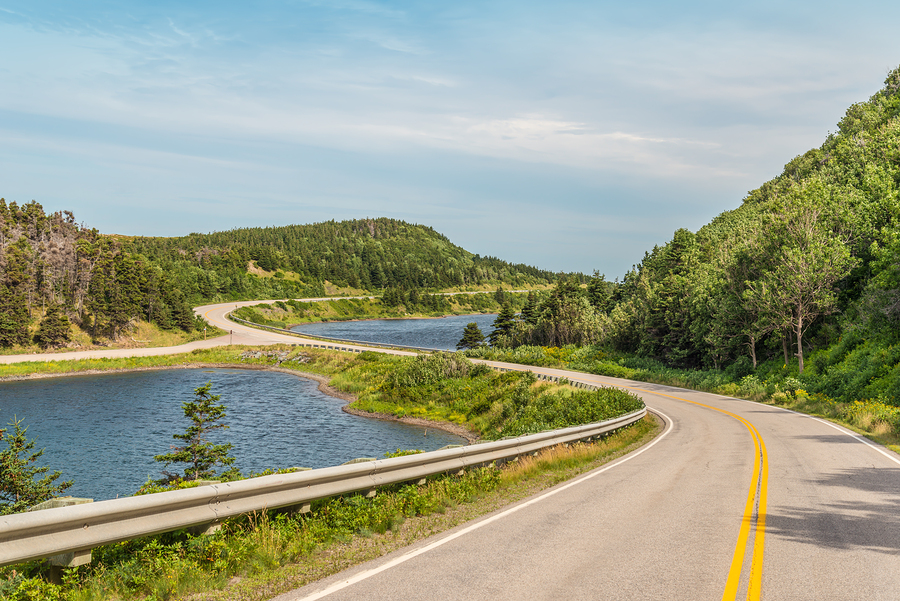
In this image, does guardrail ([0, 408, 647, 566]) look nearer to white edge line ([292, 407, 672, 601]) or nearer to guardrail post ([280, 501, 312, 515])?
guardrail post ([280, 501, 312, 515])

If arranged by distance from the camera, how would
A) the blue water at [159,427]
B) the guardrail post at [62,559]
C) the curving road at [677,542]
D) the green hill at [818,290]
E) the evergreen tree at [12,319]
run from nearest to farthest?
the guardrail post at [62,559]
the curving road at [677,542]
the green hill at [818,290]
the blue water at [159,427]
the evergreen tree at [12,319]

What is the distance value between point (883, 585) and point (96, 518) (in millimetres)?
7963

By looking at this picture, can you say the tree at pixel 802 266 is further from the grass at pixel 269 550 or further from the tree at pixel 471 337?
the tree at pixel 471 337

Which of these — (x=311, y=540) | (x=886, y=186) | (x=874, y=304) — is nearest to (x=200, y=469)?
(x=311, y=540)

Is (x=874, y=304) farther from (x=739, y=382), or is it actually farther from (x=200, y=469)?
(x=200, y=469)

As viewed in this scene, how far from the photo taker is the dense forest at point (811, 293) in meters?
31.7

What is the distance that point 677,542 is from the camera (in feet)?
25.4

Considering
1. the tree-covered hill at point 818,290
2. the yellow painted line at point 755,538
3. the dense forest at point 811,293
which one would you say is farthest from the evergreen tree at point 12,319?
the yellow painted line at point 755,538

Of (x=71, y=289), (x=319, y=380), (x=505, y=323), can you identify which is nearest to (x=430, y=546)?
(x=319, y=380)

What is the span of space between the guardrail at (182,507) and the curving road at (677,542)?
1.48 metres

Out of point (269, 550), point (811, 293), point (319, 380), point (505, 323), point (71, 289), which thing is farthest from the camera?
point (505, 323)

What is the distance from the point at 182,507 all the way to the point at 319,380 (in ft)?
191

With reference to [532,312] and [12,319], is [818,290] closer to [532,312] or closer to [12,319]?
[532,312]

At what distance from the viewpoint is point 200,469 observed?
21.6 meters
